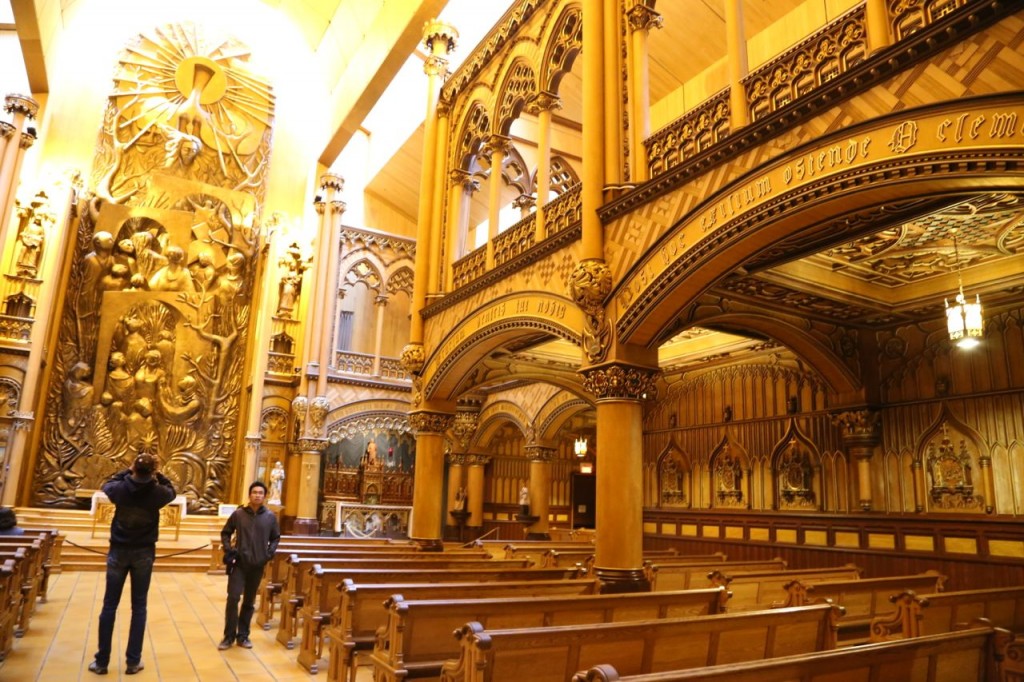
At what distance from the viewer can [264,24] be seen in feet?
76.6

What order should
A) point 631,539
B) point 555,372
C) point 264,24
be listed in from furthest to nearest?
point 264,24 < point 555,372 < point 631,539

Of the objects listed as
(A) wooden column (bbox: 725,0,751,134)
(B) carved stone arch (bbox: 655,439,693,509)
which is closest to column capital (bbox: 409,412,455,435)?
(B) carved stone arch (bbox: 655,439,693,509)

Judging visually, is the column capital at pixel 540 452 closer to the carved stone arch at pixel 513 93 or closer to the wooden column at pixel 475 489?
the wooden column at pixel 475 489

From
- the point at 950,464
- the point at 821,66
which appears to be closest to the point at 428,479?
the point at 950,464

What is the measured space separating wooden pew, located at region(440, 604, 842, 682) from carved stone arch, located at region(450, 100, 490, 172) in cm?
998

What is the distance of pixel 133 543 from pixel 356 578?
6.97 ft

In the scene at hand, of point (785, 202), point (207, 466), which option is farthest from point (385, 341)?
point (785, 202)

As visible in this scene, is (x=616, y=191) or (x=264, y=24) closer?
(x=616, y=191)

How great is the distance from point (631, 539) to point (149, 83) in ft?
69.0

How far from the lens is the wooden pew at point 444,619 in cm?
505

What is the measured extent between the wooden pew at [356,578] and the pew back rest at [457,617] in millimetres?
1707

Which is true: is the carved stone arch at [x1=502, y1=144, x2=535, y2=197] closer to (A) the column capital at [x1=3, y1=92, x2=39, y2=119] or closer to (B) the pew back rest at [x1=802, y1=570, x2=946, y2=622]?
(B) the pew back rest at [x1=802, y1=570, x2=946, y2=622]

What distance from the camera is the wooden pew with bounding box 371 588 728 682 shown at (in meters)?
5.05

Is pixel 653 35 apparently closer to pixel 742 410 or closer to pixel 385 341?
pixel 742 410
